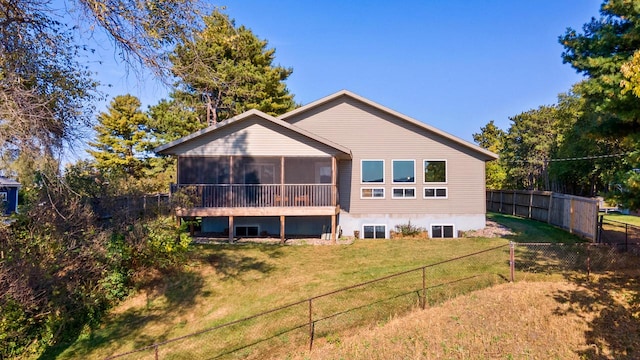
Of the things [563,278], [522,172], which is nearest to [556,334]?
[563,278]

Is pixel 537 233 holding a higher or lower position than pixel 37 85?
lower

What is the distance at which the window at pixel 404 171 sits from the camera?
15.4 m

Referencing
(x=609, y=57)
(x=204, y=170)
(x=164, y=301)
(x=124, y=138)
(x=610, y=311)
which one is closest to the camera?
(x=610, y=311)

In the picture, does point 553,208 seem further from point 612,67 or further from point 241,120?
point 241,120

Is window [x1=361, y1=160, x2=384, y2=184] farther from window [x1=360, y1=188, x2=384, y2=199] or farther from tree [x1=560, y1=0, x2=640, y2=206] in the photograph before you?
tree [x1=560, y1=0, x2=640, y2=206]

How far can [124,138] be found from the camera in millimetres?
34062

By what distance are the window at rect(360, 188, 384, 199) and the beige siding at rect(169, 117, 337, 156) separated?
2.80 metres

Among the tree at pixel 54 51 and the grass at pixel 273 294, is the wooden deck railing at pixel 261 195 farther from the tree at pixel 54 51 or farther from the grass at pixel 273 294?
the tree at pixel 54 51

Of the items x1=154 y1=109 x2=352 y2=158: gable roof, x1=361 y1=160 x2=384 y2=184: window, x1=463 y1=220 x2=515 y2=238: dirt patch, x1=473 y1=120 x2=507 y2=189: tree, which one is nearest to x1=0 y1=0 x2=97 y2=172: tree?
x1=154 y1=109 x2=352 y2=158: gable roof

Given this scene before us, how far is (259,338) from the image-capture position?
22.1 feet

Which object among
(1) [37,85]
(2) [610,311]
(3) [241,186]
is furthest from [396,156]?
(1) [37,85]

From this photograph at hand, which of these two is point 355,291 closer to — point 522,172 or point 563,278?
point 563,278

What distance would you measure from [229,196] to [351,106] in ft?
22.2

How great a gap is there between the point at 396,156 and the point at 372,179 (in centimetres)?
149
